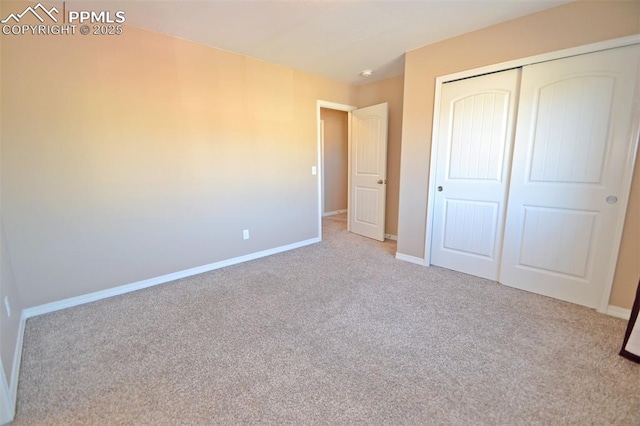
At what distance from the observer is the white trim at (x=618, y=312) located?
6.87 ft

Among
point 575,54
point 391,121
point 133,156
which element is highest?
point 575,54

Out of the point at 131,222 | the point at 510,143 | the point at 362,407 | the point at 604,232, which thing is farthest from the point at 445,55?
the point at 131,222

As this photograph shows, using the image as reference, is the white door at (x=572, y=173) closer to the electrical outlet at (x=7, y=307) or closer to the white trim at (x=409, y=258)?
the white trim at (x=409, y=258)

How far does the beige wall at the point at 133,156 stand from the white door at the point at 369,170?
114cm

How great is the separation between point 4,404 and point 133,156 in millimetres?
1938

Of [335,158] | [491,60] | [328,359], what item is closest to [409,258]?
[328,359]

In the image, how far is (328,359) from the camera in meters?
1.70

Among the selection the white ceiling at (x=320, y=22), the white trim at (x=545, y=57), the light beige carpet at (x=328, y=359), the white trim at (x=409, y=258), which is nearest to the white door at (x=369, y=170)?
the white trim at (x=409, y=258)

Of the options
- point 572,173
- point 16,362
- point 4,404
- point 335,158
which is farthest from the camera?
point 335,158

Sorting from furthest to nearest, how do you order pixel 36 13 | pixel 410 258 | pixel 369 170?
pixel 369 170
pixel 410 258
pixel 36 13

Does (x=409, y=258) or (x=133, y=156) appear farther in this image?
(x=409, y=258)

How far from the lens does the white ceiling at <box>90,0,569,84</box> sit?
6.95 feet

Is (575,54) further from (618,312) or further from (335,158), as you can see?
(335,158)

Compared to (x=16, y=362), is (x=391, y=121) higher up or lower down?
higher up
